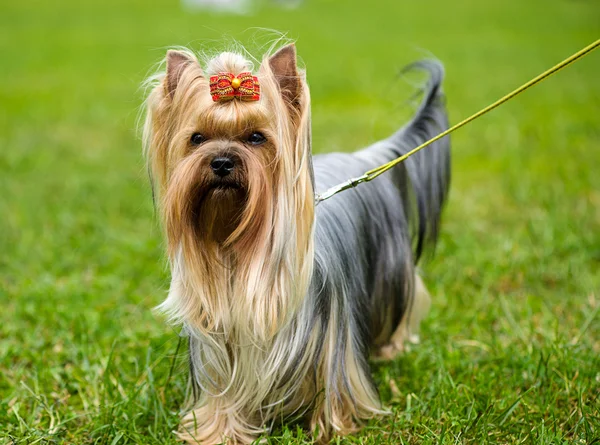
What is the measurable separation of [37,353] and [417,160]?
82.1 inches

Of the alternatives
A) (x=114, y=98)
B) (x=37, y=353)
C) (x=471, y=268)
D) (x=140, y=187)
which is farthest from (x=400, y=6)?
(x=37, y=353)

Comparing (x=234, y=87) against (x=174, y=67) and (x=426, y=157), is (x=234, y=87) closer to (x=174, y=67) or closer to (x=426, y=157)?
(x=174, y=67)

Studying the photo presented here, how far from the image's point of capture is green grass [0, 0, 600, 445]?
3.03m

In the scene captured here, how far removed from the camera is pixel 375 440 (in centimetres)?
286

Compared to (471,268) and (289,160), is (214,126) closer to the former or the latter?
(289,160)

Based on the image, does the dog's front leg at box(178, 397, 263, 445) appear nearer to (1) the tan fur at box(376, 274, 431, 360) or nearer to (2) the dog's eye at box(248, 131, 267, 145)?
(1) the tan fur at box(376, 274, 431, 360)

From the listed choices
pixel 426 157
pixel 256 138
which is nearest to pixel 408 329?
pixel 426 157

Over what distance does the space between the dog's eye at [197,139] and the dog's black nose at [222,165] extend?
0.42 ft

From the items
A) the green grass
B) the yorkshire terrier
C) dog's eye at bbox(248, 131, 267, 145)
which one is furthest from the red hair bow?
the green grass

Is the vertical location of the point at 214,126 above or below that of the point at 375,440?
above

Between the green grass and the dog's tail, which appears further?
the dog's tail

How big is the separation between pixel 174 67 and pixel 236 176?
46cm

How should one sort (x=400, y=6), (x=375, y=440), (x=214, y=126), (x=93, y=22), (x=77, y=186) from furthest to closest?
(x=400, y=6) → (x=93, y=22) → (x=77, y=186) → (x=375, y=440) → (x=214, y=126)

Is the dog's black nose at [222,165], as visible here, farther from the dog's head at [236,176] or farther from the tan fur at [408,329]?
the tan fur at [408,329]
